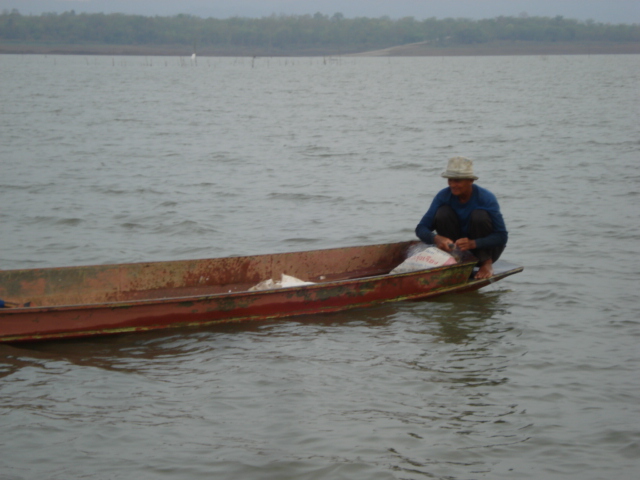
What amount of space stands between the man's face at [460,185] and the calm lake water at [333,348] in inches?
47.9

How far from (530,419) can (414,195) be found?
914 centimetres

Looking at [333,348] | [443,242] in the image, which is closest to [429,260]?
[443,242]

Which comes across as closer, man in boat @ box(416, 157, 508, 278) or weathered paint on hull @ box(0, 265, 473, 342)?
weathered paint on hull @ box(0, 265, 473, 342)

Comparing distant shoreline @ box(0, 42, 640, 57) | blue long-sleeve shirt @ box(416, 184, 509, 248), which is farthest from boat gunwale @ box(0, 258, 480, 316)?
distant shoreline @ box(0, 42, 640, 57)

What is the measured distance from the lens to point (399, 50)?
137 meters

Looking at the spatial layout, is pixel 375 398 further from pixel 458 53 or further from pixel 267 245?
pixel 458 53

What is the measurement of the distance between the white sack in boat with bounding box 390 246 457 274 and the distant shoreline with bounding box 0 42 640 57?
129241 millimetres

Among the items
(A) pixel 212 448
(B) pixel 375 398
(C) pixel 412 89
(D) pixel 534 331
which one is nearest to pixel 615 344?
(D) pixel 534 331

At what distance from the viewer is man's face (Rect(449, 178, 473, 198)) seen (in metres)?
→ 7.09

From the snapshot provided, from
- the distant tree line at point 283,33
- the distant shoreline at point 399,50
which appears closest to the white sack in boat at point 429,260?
the distant shoreline at point 399,50

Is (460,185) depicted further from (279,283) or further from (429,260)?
(279,283)

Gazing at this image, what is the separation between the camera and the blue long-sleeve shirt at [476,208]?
7.34 meters

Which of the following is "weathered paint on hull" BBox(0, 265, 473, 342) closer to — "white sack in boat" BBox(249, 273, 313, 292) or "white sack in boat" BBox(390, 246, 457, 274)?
"white sack in boat" BBox(390, 246, 457, 274)

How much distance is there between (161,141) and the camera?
73.7 feet
